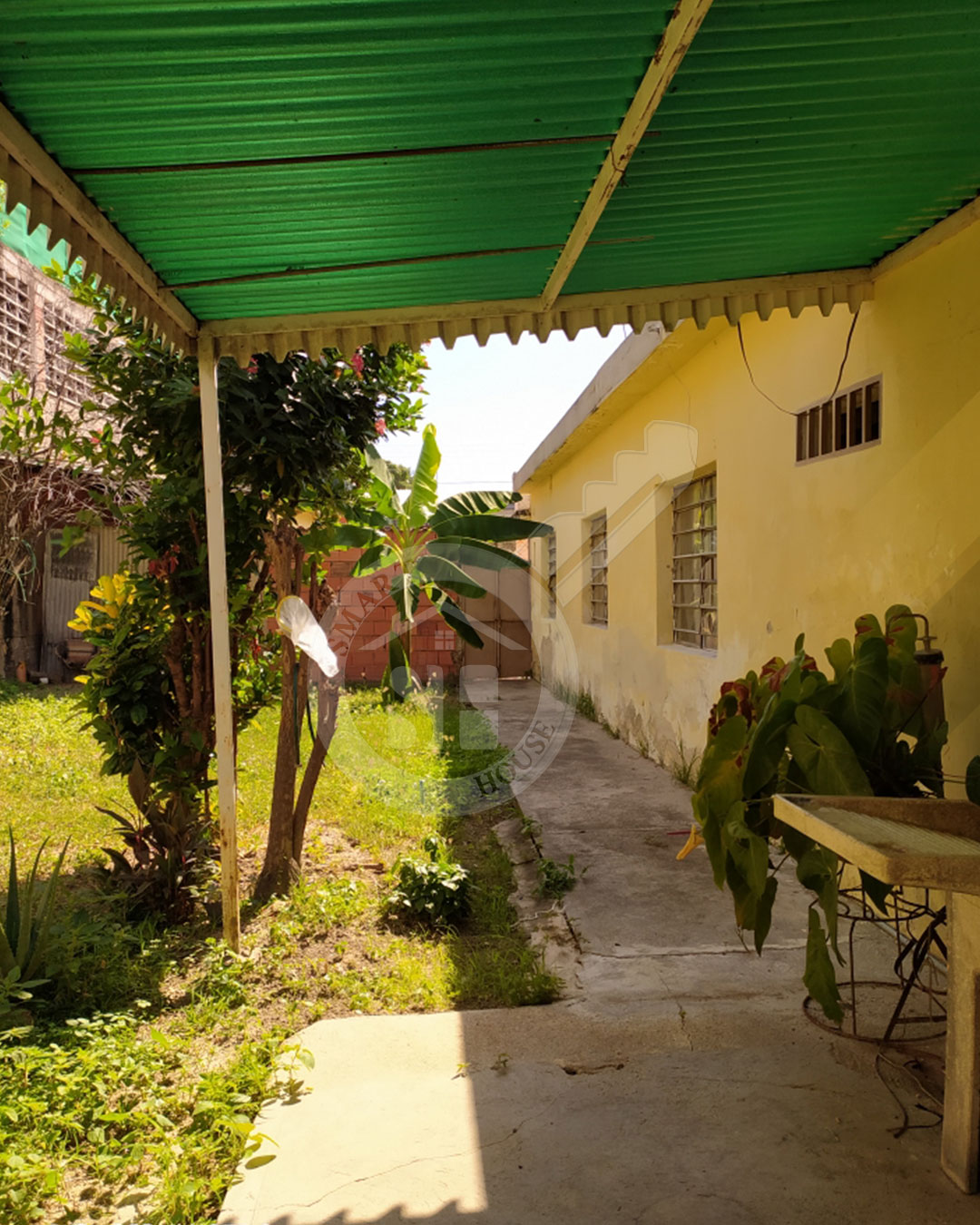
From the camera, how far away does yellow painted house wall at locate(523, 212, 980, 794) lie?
3143mm

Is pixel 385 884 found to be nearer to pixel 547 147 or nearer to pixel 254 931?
pixel 254 931

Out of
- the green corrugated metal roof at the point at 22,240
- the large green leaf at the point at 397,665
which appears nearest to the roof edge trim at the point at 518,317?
the large green leaf at the point at 397,665

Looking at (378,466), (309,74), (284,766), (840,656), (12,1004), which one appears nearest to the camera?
(309,74)

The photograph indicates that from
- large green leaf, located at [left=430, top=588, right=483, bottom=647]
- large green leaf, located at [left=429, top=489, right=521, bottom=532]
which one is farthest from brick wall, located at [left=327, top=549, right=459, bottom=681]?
large green leaf, located at [left=430, top=588, right=483, bottom=647]

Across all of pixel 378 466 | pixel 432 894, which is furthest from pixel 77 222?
pixel 378 466

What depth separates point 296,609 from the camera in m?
4.03

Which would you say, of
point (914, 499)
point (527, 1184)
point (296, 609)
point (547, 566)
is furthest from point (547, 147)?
point (547, 566)

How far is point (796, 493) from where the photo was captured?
14.8 feet

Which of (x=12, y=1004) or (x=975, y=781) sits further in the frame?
(x=12, y=1004)

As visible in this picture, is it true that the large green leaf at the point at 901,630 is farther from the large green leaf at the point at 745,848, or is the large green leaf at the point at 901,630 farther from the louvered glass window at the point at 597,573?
the louvered glass window at the point at 597,573

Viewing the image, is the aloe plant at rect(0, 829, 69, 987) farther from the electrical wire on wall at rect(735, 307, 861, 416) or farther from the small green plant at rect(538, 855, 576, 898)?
the electrical wire on wall at rect(735, 307, 861, 416)

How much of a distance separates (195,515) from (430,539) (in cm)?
459

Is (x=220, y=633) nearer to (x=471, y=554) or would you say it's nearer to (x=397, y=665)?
(x=397, y=665)

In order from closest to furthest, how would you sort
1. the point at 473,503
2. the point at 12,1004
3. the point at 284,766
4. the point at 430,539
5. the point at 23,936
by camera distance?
the point at 12,1004 → the point at 23,936 → the point at 284,766 → the point at 473,503 → the point at 430,539
